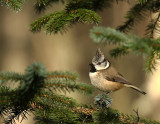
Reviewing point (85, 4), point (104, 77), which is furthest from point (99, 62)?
point (85, 4)

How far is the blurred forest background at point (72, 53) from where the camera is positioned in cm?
620

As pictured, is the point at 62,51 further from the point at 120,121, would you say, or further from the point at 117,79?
the point at 120,121

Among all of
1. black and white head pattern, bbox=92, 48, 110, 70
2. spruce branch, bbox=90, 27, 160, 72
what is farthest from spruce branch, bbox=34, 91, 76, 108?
black and white head pattern, bbox=92, 48, 110, 70

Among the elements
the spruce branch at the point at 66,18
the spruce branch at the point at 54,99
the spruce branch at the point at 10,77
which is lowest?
the spruce branch at the point at 54,99

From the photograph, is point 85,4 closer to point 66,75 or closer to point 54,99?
point 66,75

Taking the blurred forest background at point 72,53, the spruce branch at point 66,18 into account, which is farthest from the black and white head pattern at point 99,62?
the blurred forest background at point 72,53

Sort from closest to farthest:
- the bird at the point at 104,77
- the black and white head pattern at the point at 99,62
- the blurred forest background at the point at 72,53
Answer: the black and white head pattern at the point at 99,62 → the bird at the point at 104,77 → the blurred forest background at the point at 72,53

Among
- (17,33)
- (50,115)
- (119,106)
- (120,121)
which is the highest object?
(17,33)

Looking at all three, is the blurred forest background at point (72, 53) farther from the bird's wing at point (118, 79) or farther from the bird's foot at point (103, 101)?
the bird's foot at point (103, 101)

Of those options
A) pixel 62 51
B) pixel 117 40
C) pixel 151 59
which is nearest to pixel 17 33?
pixel 62 51

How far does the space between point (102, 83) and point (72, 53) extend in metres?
3.80

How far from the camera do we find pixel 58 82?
5.54 feet

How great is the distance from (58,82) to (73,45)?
5.17 meters

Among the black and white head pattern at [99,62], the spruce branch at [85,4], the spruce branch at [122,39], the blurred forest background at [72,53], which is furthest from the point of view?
the blurred forest background at [72,53]
